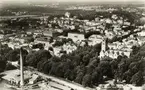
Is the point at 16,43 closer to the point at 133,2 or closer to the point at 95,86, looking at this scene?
the point at 95,86

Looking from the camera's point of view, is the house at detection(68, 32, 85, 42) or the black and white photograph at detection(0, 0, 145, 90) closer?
the black and white photograph at detection(0, 0, 145, 90)

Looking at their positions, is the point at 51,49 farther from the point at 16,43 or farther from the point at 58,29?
the point at 58,29

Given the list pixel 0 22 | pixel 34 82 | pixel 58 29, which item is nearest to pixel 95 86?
pixel 34 82

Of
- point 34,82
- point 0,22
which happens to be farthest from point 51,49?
point 34,82

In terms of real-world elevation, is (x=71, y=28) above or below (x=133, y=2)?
below

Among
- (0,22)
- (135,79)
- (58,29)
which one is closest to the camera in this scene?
(135,79)

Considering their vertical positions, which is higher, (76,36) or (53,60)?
(53,60)

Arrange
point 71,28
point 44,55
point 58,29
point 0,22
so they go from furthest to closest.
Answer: point 71,28 → point 58,29 → point 44,55 → point 0,22

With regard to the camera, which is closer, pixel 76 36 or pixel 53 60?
pixel 53 60

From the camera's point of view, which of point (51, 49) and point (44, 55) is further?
point (51, 49)

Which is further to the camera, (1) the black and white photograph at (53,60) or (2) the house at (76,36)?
(2) the house at (76,36)
